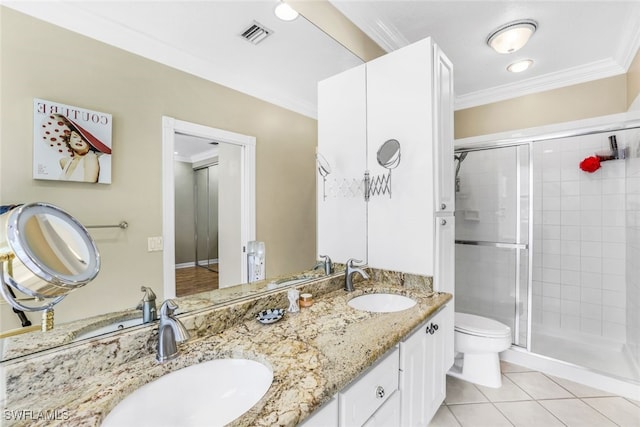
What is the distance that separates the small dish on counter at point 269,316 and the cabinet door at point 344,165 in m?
0.55

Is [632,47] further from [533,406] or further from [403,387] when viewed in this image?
[403,387]

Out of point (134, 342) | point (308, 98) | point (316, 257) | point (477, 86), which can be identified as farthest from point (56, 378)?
point (477, 86)

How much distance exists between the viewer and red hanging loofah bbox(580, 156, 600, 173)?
2492mm

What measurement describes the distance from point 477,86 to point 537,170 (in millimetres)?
1019

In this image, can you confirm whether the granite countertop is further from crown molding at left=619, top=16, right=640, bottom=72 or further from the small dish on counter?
crown molding at left=619, top=16, right=640, bottom=72

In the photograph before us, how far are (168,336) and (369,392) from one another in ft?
2.28

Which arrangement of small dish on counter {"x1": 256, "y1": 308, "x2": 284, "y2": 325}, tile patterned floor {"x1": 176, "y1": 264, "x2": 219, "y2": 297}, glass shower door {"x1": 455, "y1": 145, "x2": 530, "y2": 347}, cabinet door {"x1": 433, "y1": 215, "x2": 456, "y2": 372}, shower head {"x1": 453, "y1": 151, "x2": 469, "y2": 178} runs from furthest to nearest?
shower head {"x1": 453, "y1": 151, "x2": 469, "y2": 178}
glass shower door {"x1": 455, "y1": 145, "x2": 530, "y2": 347}
cabinet door {"x1": 433, "y1": 215, "x2": 456, "y2": 372}
small dish on counter {"x1": 256, "y1": 308, "x2": 284, "y2": 325}
tile patterned floor {"x1": 176, "y1": 264, "x2": 219, "y2": 297}

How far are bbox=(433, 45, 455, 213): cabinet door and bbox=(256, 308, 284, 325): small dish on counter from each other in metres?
1.07

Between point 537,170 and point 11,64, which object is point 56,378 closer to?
point 11,64

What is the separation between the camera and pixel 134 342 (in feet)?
2.95

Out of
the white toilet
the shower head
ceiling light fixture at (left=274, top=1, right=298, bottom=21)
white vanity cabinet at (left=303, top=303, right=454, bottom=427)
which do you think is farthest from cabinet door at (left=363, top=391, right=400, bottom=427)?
the shower head

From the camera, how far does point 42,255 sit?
2.33 ft

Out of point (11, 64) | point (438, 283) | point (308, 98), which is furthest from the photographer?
point (438, 283)

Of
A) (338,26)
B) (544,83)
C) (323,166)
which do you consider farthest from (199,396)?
(544,83)
